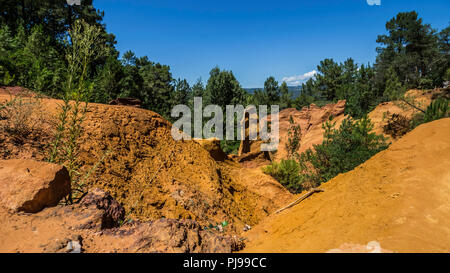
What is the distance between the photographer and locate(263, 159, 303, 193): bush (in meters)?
9.05

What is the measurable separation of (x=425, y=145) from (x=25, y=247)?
4.56 m

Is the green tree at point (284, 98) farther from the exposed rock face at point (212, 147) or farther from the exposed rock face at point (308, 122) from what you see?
the exposed rock face at point (212, 147)

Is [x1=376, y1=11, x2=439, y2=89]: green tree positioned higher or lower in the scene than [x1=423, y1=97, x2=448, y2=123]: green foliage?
higher

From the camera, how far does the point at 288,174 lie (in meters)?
9.43

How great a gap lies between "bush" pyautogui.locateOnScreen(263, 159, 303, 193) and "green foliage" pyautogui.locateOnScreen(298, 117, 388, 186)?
72 cm

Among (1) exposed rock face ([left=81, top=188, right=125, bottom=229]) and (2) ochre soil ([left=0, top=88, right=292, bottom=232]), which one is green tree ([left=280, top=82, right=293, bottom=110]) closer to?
(2) ochre soil ([left=0, top=88, right=292, bottom=232])

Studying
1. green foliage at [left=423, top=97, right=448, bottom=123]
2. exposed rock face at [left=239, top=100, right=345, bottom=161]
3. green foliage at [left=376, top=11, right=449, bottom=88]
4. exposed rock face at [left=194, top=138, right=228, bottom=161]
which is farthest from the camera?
green foliage at [left=376, top=11, right=449, bottom=88]

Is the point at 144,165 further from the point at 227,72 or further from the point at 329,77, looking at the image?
the point at 329,77

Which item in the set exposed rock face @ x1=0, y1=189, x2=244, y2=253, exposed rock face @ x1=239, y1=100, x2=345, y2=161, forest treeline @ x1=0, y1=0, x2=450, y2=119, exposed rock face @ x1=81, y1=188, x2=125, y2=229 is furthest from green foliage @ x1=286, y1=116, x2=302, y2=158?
exposed rock face @ x1=81, y1=188, x2=125, y2=229

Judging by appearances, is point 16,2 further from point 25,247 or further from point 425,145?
point 425,145

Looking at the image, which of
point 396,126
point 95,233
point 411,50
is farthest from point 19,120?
point 411,50

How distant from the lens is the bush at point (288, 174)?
9047 mm

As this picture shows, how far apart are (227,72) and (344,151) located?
18235mm
